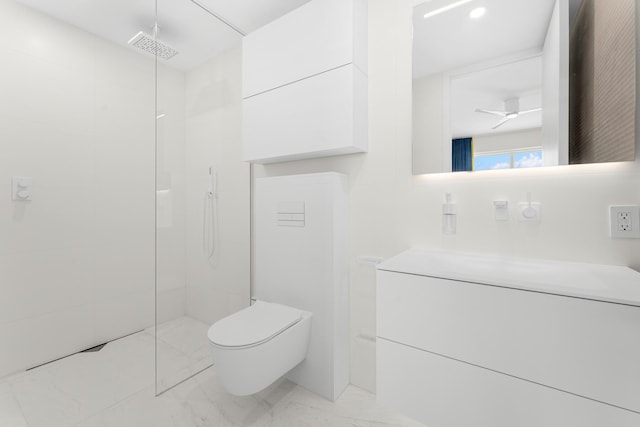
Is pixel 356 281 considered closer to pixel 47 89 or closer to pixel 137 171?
pixel 137 171

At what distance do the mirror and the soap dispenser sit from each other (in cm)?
17

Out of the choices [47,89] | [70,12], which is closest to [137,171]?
[47,89]

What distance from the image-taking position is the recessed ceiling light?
126 centimetres

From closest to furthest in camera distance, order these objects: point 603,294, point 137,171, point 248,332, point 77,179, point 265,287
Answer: point 603,294
point 248,332
point 265,287
point 77,179
point 137,171

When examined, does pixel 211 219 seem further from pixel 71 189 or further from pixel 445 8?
pixel 445 8

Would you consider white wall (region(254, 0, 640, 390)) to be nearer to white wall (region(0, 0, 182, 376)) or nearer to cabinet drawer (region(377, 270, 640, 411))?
cabinet drawer (region(377, 270, 640, 411))

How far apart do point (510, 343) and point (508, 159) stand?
2.59 feet

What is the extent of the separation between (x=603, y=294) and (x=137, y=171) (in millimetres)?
2880

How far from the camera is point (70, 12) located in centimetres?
190

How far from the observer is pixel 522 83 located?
3.95ft

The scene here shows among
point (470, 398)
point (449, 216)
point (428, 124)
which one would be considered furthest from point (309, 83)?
point (470, 398)

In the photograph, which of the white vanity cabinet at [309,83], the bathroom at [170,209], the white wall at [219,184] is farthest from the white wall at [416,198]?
the white wall at [219,184]

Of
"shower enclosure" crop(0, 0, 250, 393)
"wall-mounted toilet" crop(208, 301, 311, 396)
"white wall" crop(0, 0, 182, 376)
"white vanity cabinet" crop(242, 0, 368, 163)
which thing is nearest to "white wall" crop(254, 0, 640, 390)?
"white vanity cabinet" crop(242, 0, 368, 163)

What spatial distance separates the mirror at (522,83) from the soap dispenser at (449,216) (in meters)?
0.17
